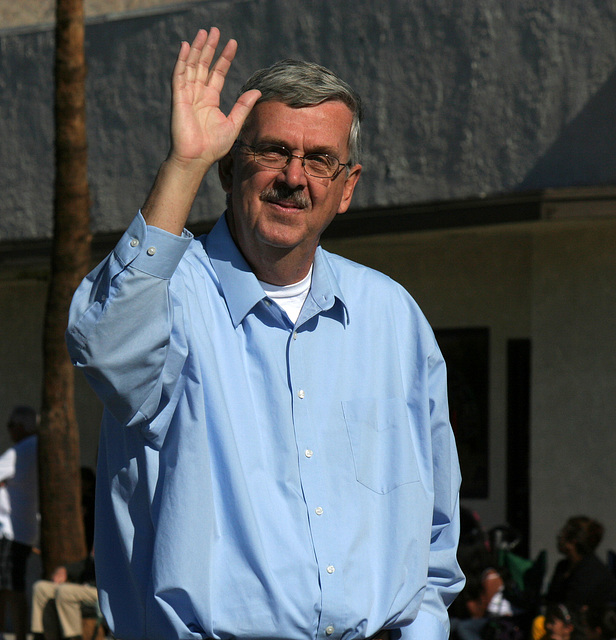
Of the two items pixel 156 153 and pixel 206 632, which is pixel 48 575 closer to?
pixel 156 153

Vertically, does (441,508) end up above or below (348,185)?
below

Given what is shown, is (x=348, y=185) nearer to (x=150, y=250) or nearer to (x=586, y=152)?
(x=150, y=250)

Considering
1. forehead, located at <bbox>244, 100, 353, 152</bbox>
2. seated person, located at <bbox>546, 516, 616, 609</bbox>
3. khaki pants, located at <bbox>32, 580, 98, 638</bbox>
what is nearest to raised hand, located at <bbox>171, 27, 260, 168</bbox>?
Result: forehead, located at <bbox>244, 100, 353, 152</bbox>

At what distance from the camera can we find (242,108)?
217 cm

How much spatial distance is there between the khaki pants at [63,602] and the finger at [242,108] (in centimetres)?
579

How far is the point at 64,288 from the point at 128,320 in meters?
5.71

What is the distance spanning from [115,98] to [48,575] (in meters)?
4.33

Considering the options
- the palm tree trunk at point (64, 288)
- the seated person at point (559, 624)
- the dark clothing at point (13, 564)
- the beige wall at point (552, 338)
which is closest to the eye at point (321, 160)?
the seated person at point (559, 624)

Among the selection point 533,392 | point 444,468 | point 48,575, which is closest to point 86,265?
point 48,575

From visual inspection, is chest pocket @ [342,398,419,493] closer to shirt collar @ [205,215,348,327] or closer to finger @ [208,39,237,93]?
shirt collar @ [205,215,348,327]

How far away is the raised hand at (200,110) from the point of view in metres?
2.03

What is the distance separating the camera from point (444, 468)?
251 cm

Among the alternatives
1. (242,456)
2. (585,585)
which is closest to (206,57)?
(242,456)

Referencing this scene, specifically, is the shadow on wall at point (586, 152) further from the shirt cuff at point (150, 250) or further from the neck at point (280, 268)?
the shirt cuff at point (150, 250)
